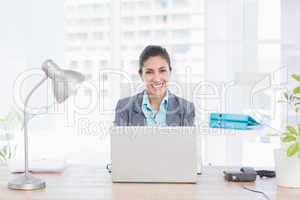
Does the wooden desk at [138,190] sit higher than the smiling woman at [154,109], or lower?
lower

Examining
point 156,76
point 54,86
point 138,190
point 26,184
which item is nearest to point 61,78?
point 54,86

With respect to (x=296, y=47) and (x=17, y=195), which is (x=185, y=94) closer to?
(x=17, y=195)

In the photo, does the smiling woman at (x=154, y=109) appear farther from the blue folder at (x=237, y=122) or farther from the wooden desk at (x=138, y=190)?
the wooden desk at (x=138, y=190)

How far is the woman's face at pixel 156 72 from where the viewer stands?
284 centimetres

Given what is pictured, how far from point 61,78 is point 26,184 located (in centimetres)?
48

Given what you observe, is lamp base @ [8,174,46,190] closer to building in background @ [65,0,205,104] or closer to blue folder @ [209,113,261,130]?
blue folder @ [209,113,261,130]

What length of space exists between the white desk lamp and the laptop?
1.01ft

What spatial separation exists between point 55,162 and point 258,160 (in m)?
2.67

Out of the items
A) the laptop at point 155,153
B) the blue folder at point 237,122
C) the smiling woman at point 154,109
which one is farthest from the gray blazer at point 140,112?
the laptop at point 155,153

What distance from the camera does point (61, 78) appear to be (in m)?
1.79

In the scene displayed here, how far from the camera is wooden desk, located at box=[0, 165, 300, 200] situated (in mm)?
1559

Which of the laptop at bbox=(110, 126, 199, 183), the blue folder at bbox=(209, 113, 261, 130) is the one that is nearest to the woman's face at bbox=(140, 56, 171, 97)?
the blue folder at bbox=(209, 113, 261, 130)

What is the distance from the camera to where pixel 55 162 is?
6.67 feet

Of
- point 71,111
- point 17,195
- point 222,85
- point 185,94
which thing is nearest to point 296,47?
point 222,85
